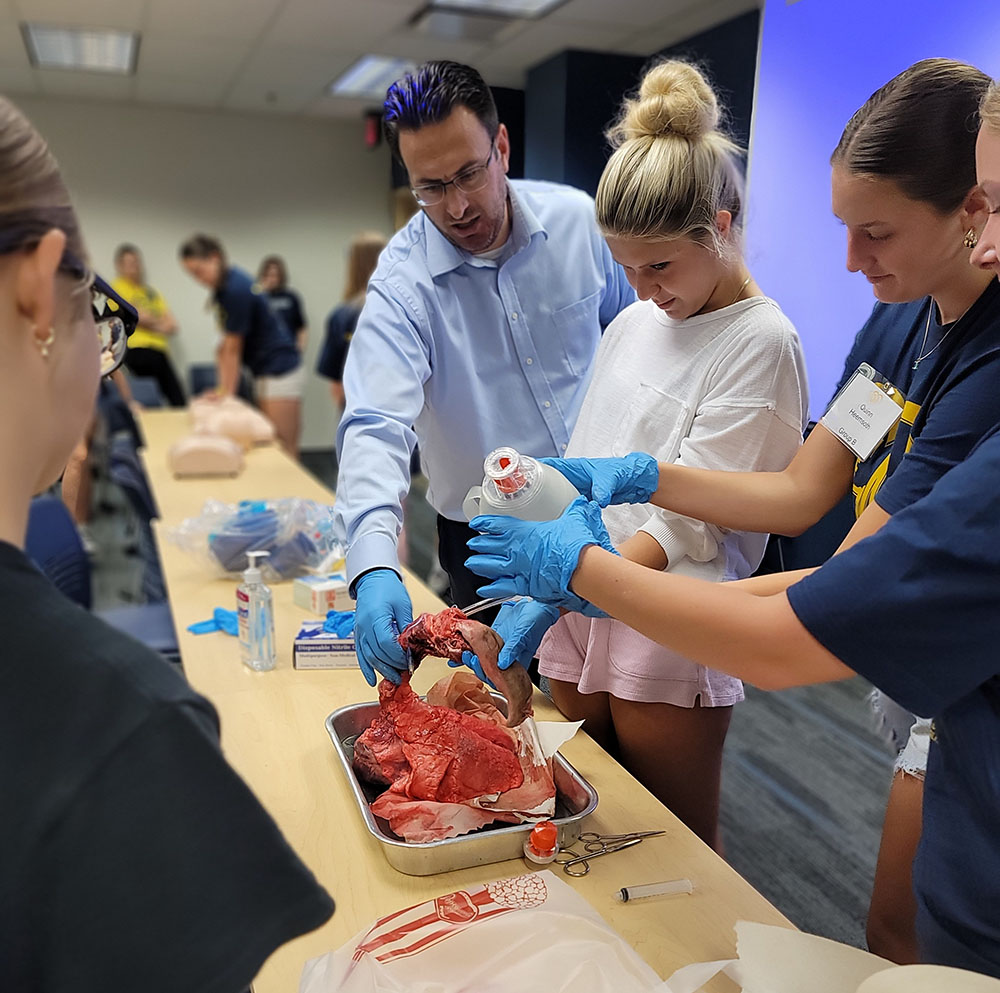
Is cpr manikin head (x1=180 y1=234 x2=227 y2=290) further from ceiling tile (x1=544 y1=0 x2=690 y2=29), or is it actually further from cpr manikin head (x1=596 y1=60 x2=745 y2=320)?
cpr manikin head (x1=596 y1=60 x2=745 y2=320)

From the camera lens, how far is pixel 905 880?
1.31 meters

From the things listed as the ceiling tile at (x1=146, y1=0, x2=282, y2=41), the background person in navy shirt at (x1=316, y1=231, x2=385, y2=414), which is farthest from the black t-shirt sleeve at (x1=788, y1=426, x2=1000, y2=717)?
the ceiling tile at (x1=146, y1=0, x2=282, y2=41)

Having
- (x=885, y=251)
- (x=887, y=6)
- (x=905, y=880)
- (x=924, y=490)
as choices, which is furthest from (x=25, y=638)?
(x=887, y=6)

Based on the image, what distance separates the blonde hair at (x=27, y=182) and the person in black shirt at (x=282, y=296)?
785cm

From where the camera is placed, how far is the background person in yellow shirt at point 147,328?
26.4 feet

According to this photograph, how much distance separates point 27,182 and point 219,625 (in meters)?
1.57

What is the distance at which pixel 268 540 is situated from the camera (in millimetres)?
2416

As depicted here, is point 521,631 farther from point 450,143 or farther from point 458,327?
point 450,143

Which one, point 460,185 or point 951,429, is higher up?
point 460,185

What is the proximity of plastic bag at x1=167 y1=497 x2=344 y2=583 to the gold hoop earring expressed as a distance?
1736 mm

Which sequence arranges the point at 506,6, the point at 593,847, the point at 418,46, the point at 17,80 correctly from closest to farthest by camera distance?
the point at 593,847
the point at 506,6
the point at 418,46
the point at 17,80

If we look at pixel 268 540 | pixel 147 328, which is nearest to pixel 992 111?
pixel 268 540

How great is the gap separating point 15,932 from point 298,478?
10.8 feet

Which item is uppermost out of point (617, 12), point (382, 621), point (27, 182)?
point (617, 12)
